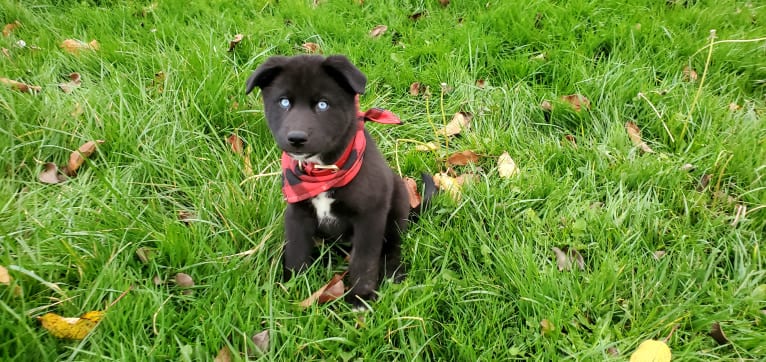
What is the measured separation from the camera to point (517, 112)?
11.4ft

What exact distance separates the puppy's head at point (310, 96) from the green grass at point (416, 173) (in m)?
0.71

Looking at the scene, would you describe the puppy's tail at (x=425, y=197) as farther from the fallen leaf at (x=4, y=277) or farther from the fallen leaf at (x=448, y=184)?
the fallen leaf at (x=4, y=277)

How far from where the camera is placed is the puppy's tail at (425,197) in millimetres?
2846

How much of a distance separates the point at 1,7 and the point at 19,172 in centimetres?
246

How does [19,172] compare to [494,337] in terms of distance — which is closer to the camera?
[494,337]

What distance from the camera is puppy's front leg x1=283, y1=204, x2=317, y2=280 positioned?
7.93ft

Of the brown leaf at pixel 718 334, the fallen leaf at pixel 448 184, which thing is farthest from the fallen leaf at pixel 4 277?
the brown leaf at pixel 718 334

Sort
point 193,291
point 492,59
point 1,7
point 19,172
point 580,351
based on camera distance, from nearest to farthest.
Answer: point 580,351 < point 193,291 < point 19,172 < point 492,59 < point 1,7

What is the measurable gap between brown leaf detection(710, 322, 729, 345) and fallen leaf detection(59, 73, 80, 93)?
394 centimetres

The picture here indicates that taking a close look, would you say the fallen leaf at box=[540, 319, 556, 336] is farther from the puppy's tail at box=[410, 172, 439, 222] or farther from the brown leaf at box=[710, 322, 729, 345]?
the puppy's tail at box=[410, 172, 439, 222]

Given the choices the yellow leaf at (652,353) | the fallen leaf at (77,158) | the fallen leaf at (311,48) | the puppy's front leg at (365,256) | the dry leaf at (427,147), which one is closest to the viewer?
the yellow leaf at (652,353)

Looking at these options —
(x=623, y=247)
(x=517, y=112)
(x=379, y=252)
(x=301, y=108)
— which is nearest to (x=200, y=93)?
(x=301, y=108)

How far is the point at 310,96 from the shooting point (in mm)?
2109

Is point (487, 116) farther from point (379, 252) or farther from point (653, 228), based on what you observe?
point (379, 252)
